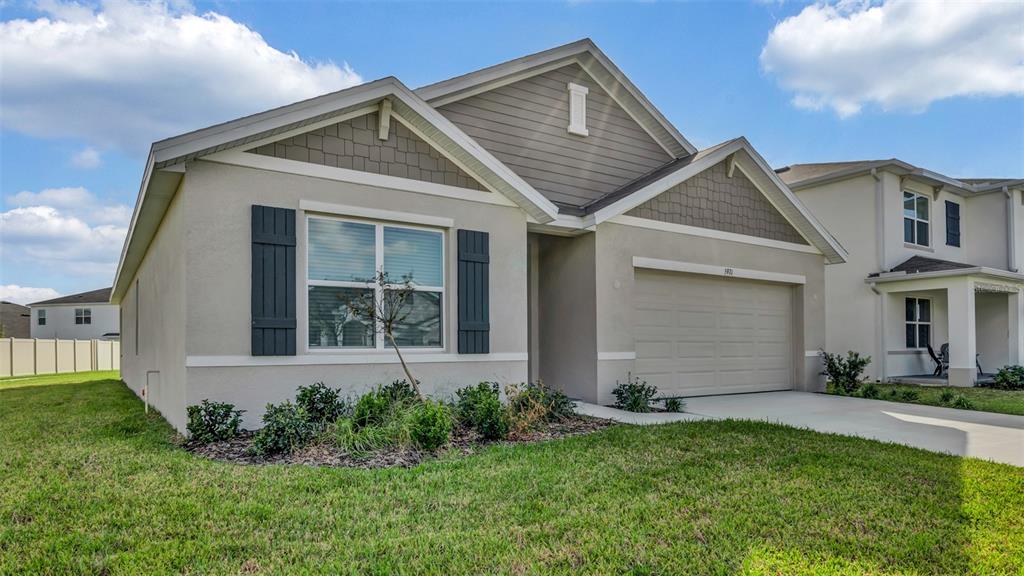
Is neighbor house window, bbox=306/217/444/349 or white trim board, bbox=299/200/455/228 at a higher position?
white trim board, bbox=299/200/455/228

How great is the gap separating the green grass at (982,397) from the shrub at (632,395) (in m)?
5.10

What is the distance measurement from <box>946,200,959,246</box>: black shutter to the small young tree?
55.4 feet

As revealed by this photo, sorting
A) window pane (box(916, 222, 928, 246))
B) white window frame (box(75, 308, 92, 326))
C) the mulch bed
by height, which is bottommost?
the mulch bed

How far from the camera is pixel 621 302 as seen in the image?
9570 millimetres

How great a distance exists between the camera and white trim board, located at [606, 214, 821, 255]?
9781mm

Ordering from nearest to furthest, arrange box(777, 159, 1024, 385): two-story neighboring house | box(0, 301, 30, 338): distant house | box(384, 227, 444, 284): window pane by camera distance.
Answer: box(384, 227, 444, 284): window pane → box(777, 159, 1024, 385): two-story neighboring house → box(0, 301, 30, 338): distant house

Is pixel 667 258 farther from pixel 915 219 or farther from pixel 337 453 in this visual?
pixel 915 219

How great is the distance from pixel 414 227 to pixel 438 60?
5417mm

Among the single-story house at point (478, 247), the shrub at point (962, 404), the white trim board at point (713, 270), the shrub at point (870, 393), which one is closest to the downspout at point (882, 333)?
the single-story house at point (478, 247)

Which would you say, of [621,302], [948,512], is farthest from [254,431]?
[948,512]

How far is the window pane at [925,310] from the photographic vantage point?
52.8ft

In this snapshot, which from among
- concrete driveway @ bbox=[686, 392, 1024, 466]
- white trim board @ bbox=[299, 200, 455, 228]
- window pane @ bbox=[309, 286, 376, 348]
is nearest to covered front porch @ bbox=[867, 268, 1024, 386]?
concrete driveway @ bbox=[686, 392, 1024, 466]

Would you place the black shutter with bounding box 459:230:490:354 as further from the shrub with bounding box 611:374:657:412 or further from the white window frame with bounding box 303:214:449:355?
the shrub with bounding box 611:374:657:412

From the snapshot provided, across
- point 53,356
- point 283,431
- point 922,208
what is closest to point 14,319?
point 53,356
